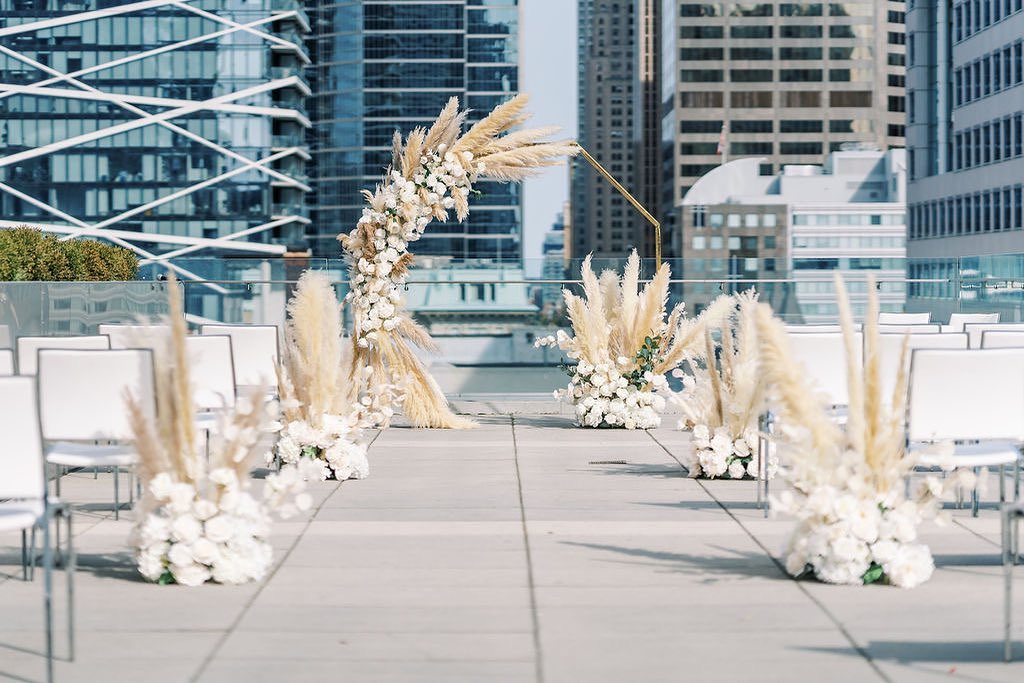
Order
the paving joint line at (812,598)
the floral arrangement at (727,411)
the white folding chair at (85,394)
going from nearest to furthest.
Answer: the paving joint line at (812,598) → the white folding chair at (85,394) → the floral arrangement at (727,411)

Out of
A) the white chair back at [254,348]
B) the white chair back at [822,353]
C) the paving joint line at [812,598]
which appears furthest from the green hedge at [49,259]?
the paving joint line at [812,598]

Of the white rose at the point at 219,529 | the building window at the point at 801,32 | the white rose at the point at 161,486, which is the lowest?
the white rose at the point at 219,529

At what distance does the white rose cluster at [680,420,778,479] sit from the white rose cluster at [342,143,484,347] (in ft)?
12.5

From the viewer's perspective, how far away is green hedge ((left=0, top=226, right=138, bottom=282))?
34125 millimetres

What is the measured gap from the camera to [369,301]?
43.8ft

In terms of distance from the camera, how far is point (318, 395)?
9.96 metres

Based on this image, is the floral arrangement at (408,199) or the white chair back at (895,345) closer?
the white chair back at (895,345)

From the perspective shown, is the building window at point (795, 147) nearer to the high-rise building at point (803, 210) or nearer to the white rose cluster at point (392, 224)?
the high-rise building at point (803, 210)

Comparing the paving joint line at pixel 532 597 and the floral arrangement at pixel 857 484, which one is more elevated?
the floral arrangement at pixel 857 484

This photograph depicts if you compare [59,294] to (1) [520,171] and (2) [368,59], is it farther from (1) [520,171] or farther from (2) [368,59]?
(2) [368,59]

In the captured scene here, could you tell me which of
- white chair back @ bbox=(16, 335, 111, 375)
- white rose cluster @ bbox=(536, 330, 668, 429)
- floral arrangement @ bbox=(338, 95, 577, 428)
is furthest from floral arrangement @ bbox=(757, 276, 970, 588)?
white rose cluster @ bbox=(536, 330, 668, 429)

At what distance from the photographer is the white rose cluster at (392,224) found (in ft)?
43.7

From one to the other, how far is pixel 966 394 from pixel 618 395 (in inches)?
274

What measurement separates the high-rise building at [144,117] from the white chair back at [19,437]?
9377 cm
